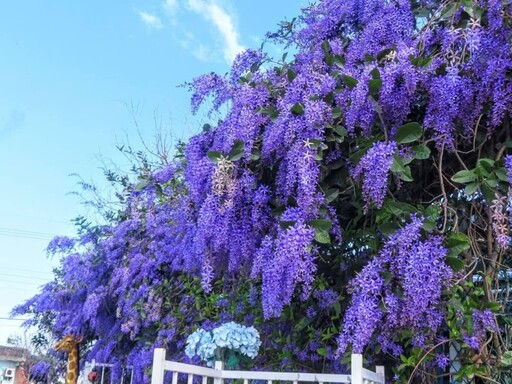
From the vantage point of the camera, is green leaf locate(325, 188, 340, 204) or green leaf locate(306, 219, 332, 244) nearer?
green leaf locate(306, 219, 332, 244)

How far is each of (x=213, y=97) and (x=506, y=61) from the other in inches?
61.3

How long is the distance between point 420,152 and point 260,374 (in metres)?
1.21

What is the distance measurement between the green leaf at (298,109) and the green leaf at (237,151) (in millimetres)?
302

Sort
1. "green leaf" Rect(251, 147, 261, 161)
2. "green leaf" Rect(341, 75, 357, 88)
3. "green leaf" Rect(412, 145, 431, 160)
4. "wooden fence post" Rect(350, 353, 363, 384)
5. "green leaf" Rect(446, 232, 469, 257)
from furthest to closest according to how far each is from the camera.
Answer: "green leaf" Rect(251, 147, 261, 161)
"green leaf" Rect(341, 75, 357, 88)
"green leaf" Rect(412, 145, 431, 160)
"green leaf" Rect(446, 232, 469, 257)
"wooden fence post" Rect(350, 353, 363, 384)

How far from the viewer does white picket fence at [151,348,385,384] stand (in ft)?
6.82

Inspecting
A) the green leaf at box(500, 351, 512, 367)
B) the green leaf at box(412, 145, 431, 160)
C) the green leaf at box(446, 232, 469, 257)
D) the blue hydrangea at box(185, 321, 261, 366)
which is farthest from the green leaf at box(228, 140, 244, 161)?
the green leaf at box(500, 351, 512, 367)

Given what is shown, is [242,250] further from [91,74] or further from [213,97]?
[91,74]

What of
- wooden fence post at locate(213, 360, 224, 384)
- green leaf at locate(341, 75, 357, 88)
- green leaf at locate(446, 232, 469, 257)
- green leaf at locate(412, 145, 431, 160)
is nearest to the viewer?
green leaf at locate(446, 232, 469, 257)

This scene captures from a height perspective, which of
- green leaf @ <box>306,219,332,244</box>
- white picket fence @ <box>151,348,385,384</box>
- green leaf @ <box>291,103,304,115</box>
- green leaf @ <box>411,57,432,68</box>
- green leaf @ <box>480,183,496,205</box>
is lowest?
white picket fence @ <box>151,348,385,384</box>

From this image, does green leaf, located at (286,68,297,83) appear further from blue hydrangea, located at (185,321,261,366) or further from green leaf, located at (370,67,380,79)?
blue hydrangea, located at (185,321,261,366)

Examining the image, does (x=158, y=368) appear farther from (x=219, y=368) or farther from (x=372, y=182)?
(x=372, y=182)

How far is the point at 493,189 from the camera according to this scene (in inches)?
87.7

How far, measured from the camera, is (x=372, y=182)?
87.5 inches

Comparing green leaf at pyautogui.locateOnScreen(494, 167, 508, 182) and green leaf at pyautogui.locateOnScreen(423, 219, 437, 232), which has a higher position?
green leaf at pyautogui.locateOnScreen(494, 167, 508, 182)
